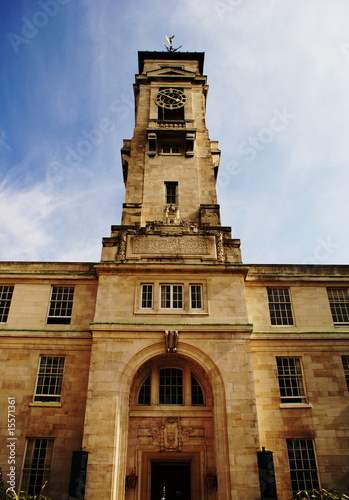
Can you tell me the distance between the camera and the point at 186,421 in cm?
1762

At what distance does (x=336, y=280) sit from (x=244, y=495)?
40.7ft

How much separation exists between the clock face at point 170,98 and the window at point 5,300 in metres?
17.5

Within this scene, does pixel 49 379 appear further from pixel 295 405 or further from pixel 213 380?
pixel 295 405

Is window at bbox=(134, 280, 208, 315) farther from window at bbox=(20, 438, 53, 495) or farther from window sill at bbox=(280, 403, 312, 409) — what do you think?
window at bbox=(20, 438, 53, 495)

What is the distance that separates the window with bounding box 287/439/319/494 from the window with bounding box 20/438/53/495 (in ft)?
36.9

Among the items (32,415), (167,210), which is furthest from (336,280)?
(32,415)

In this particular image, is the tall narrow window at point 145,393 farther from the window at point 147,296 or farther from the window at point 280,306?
the window at point 280,306

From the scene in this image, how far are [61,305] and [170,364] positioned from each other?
6933mm

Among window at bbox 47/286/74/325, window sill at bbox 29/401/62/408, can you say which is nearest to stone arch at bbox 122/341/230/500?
window sill at bbox 29/401/62/408

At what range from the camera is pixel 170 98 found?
95.2 feet

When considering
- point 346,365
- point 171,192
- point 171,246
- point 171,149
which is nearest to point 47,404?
point 171,246

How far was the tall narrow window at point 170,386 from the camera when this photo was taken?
1825 cm

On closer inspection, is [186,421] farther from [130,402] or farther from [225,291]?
[225,291]

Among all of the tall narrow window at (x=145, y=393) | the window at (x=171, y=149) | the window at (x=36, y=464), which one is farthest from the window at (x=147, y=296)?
the window at (x=171, y=149)
